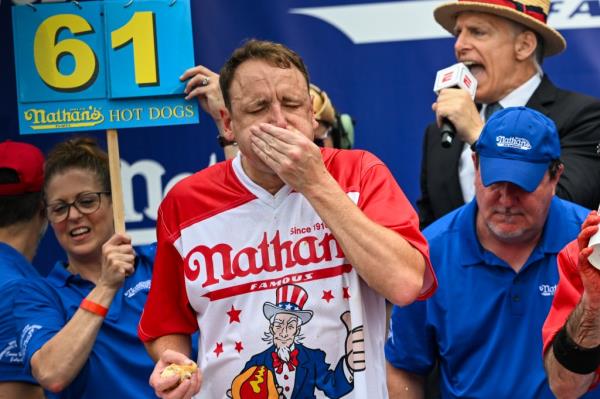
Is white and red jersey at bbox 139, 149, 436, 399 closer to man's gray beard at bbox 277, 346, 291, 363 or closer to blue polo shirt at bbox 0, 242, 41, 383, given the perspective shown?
man's gray beard at bbox 277, 346, 291, 363

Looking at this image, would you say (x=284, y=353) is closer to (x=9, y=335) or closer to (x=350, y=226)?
(x=350, y=226)

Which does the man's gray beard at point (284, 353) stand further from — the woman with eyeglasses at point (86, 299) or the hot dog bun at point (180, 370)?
the woman with eyeglasses at point (86, 299)

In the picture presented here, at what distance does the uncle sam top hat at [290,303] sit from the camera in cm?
321

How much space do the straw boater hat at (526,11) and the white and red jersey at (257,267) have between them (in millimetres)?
1616

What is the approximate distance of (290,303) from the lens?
322cm

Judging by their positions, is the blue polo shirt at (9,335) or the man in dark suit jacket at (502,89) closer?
the blue polo shirt at (9,335)

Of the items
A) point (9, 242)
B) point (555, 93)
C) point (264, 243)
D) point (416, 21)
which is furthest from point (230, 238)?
point (416, 21)

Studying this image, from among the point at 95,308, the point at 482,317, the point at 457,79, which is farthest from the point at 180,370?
the point at 457,79

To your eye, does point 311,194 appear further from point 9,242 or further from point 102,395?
point 9,242

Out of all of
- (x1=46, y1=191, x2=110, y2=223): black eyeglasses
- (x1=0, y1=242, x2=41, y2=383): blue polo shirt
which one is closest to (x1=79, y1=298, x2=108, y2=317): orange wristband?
(x1=0, y1=242, x2=41, y2=383): blue polo shirt

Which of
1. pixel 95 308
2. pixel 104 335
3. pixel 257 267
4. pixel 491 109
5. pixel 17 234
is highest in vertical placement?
pixel 491 109

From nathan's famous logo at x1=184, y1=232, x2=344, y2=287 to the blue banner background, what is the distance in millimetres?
2088

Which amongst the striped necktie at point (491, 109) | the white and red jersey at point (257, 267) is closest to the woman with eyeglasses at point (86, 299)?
the white and red jersey at point (257, 267)

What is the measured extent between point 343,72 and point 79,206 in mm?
1477
